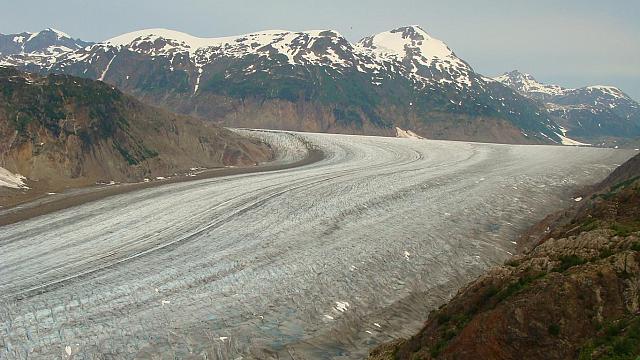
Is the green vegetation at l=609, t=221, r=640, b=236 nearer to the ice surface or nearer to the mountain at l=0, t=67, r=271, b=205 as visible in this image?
the ice surface

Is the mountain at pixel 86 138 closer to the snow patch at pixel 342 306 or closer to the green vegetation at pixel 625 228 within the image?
the snow patch at pixel 342 306

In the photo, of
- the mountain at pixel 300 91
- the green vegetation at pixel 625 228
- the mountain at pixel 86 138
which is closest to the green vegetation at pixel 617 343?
the green vegetation at pixel 625 228

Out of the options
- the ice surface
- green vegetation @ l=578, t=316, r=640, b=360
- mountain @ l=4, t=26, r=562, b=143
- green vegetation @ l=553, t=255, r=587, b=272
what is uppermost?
mountain @ l=4, t=26, r=562, b=143

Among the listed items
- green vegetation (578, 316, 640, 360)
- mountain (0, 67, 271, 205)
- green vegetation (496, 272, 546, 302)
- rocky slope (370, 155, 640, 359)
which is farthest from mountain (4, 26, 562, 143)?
green vegetation (578, 316, 640, 360)

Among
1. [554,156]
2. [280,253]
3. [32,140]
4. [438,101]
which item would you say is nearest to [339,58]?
[438,101]

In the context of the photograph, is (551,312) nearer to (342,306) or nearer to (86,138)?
(342,306)

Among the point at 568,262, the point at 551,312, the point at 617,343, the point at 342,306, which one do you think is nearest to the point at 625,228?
the point at 568,262
